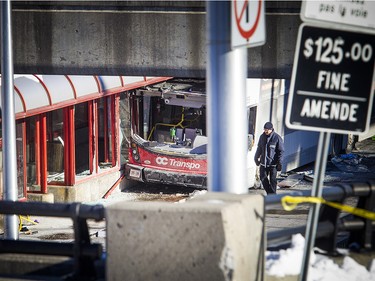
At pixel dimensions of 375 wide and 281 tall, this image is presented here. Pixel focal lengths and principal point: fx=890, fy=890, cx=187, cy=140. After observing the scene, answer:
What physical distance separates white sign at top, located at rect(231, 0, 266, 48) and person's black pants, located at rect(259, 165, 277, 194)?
43.4 ft

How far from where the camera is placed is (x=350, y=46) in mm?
6688

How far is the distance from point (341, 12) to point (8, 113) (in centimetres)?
823

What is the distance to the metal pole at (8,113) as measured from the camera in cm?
1351

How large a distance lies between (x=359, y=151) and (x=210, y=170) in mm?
23924

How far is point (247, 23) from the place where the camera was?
23.5ft

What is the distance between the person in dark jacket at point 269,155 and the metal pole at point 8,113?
7283 millimetres

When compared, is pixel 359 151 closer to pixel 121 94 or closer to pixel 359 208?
pixel 121 94

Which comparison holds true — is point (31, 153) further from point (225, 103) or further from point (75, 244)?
point (225, 103)

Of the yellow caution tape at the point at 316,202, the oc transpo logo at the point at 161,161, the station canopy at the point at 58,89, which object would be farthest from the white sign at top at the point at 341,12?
the oc transpo logo at the point at 161,161

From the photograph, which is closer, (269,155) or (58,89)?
(269,155)

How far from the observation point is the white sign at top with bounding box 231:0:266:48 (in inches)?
279

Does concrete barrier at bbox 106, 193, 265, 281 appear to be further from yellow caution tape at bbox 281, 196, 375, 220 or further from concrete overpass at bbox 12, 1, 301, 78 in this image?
concrete overpass at bbox 12, 1, 301, 78

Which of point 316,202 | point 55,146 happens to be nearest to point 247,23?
point 316,202

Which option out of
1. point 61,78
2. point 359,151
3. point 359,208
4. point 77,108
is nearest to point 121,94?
point 77,108
